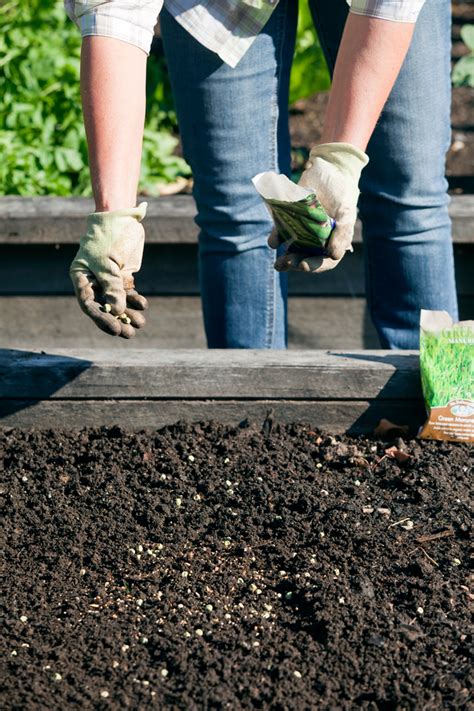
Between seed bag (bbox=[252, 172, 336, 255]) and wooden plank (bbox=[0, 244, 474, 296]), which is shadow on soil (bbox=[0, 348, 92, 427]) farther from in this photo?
wooden plank (bbox=[0, 244, 474, 296])

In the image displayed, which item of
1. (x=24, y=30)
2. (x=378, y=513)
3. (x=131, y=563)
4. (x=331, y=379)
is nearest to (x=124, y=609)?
(x=131, y=563)

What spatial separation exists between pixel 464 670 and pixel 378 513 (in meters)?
0.47

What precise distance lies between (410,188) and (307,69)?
1.86m

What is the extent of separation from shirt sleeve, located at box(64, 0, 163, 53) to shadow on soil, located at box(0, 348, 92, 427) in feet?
2.50

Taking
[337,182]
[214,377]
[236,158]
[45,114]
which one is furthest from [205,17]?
[45,114]

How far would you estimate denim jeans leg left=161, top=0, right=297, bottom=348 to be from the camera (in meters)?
2.24

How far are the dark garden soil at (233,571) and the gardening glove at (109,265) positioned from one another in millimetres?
388

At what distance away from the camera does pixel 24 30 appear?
148 inches

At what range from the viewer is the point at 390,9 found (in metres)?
1.76

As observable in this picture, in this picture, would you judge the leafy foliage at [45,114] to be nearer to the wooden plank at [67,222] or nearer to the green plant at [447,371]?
the wooden plank at [67,222]

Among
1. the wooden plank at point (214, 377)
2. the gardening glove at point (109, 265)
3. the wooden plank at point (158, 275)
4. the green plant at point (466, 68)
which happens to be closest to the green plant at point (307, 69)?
the green plant at point (466, 68)

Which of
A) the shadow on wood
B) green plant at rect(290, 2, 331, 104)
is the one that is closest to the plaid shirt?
the shadow on wood

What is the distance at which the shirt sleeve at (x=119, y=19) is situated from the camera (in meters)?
1.79

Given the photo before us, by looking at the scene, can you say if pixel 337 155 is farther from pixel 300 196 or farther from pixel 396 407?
pixel 396 407
